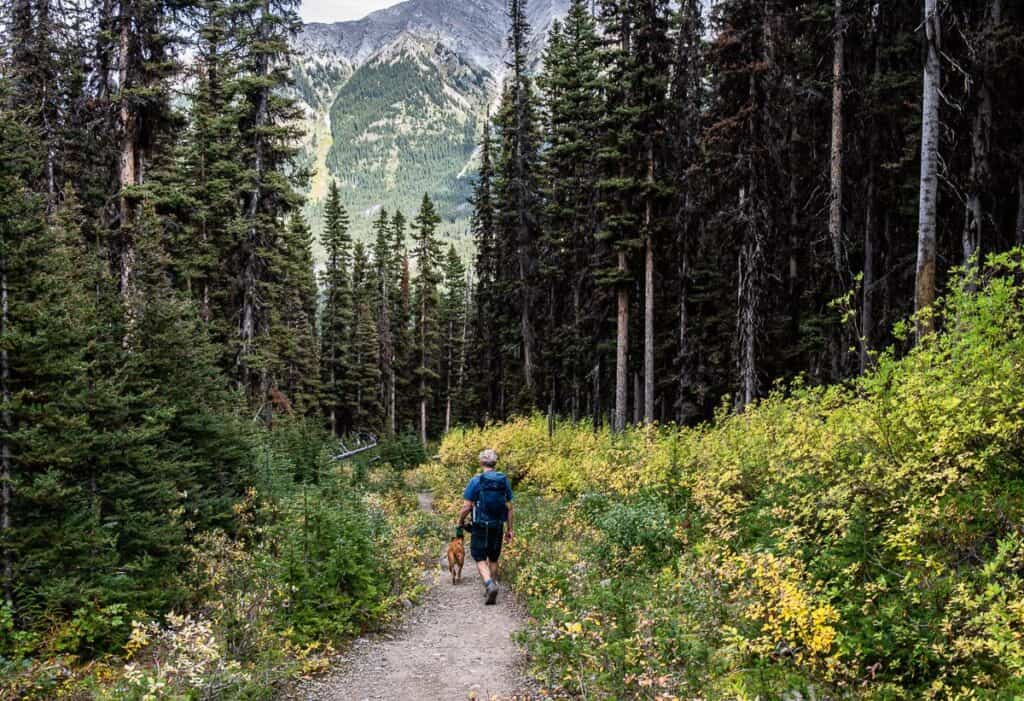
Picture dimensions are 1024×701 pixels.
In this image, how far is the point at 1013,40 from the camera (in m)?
10.5

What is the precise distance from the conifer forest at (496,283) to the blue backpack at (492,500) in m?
0.91

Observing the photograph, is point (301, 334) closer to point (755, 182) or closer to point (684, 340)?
point (684, 340)

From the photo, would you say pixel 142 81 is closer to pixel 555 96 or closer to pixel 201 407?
pixel 201 407

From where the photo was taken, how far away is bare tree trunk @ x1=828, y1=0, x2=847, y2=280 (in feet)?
49.6

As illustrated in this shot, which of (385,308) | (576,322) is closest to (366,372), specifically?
(385,308)

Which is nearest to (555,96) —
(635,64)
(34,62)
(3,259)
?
(635,64)

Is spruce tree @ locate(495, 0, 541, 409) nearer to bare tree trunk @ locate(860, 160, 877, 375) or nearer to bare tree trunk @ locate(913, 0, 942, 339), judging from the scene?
bare tree trunk @ locate(860, 160, 877, 375)

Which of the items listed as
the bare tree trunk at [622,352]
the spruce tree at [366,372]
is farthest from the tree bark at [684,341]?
the spruce tree at [366,372]

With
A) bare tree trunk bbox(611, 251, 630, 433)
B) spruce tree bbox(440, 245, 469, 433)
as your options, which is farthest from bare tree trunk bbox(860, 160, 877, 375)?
spruce tree bbox(440, 245, 469, 433)

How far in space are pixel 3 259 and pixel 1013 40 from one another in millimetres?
15579

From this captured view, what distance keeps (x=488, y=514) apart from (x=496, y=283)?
25673 mm

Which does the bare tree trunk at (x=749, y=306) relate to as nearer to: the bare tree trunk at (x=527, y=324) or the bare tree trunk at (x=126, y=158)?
the bare tree trunk at (x=527, y=324)

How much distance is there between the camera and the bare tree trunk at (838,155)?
49.6ft

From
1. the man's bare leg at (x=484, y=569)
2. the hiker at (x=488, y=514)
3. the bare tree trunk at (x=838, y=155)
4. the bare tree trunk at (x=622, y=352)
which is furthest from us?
the bare tree trunk at (x=622, y=352)
